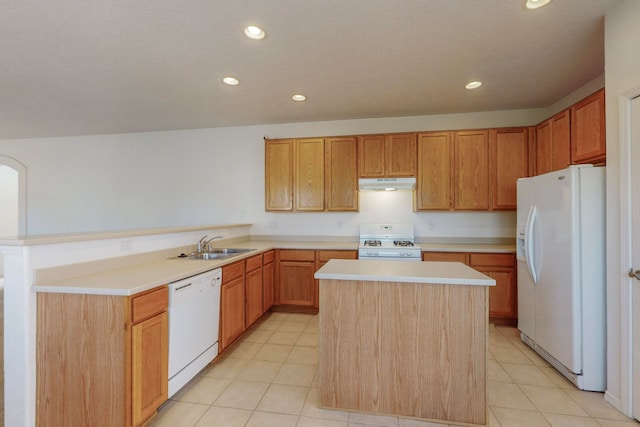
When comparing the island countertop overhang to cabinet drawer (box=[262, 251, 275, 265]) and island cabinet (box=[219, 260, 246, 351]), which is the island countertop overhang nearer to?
island cabinet (box=[219, 260, 246, 351])

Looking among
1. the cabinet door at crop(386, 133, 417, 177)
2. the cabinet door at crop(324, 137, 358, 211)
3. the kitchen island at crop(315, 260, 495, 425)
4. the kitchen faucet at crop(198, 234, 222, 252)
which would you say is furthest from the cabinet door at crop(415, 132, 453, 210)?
the kitchen faucet at crop(198, 234, 222, 252)

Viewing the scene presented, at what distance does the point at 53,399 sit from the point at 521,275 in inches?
150

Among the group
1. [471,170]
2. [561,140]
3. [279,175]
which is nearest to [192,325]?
[279,175]

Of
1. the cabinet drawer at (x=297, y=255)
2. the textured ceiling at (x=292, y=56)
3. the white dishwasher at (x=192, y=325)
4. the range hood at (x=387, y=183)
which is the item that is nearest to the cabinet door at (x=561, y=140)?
the textured ceiling at (x=292, y=56)

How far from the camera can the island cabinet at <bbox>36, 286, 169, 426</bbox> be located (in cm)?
160

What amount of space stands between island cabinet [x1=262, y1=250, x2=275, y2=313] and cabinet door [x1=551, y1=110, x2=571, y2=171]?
3311mm

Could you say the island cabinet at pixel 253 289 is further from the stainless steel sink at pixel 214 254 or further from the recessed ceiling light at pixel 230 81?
Result: the recessed ceiling light at pixel 230 81

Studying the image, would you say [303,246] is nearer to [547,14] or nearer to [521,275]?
[521,275]

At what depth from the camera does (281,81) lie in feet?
9.65

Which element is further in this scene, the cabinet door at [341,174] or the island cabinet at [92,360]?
the cabinet door at [341,174]

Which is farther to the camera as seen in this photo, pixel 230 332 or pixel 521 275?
pixel 521 275

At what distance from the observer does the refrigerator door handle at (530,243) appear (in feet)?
8.74

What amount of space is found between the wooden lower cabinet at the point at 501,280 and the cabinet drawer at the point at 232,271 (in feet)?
8.17

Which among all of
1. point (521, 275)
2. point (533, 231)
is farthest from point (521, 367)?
point (533, 231)
